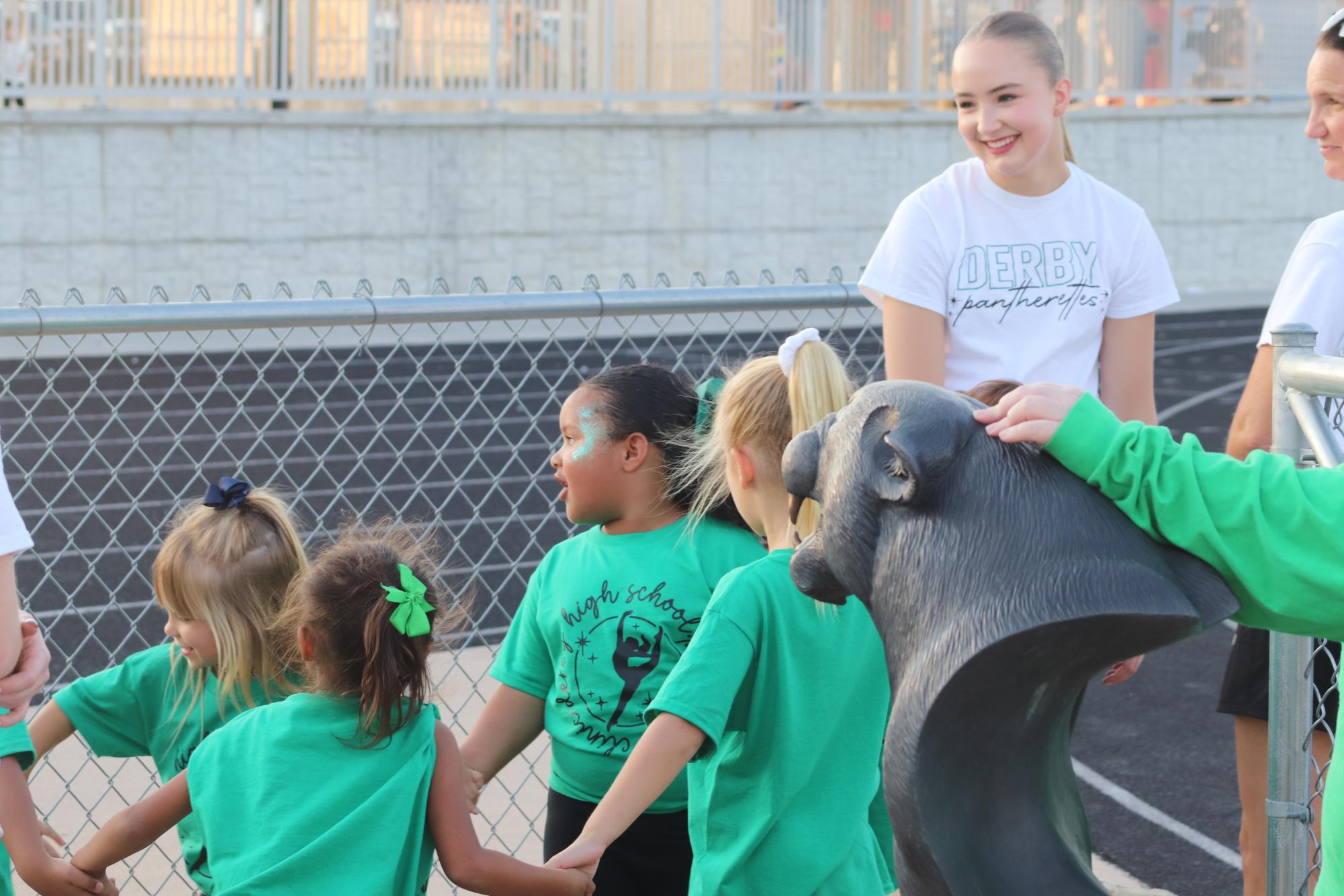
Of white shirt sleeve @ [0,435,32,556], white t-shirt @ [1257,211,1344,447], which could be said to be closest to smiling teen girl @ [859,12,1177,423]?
white t-shirt @ [1257,211,1344,447]

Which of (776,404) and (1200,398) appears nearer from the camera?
(776,404)

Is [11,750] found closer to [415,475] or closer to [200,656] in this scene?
[200,656]

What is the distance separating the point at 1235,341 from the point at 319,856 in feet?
48.5

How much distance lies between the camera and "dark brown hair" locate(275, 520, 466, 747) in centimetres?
214

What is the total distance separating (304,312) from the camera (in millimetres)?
3031

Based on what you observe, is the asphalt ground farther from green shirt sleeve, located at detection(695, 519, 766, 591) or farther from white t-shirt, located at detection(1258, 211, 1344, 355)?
white t-shirt, located at detection(1258, 211, 1344, 355)

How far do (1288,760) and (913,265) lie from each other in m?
1.10

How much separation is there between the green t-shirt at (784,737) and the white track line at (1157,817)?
2180mm

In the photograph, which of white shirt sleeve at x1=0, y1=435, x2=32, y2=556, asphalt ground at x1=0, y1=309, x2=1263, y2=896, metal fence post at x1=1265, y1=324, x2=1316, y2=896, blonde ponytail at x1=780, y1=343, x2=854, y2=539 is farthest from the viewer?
asphalt ground at x1=0, y1=309, x2=1263, y2=896

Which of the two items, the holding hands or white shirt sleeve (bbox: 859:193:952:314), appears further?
white shirt sleeve (bbox: 859:193:952:314)

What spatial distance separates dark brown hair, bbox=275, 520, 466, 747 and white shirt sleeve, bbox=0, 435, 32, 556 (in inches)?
15.7

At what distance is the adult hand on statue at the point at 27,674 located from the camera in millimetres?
2092

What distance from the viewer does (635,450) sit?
2.70 m

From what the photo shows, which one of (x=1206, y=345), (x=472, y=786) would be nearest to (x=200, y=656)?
(x=472, y=786)
